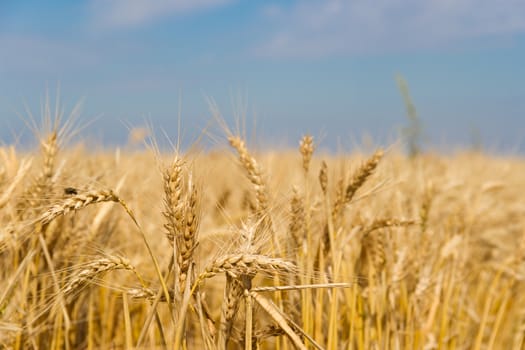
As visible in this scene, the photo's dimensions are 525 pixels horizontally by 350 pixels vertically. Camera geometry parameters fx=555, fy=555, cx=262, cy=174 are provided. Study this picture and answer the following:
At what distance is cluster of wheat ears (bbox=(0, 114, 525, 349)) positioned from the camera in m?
1.18

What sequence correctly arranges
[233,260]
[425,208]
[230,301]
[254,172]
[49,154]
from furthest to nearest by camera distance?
[425,208], [49,154], [254,172], [230,301], [233,260]

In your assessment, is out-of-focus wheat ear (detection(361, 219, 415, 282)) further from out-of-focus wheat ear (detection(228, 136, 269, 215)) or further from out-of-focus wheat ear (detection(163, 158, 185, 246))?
out-of-focus wheat ear (detection(163, 158, 185, 246))

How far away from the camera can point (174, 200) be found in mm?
1138

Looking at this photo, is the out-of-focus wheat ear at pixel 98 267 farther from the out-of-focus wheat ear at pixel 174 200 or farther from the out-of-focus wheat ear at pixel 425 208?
the out-of-focus wheat ear at pixel 425 208

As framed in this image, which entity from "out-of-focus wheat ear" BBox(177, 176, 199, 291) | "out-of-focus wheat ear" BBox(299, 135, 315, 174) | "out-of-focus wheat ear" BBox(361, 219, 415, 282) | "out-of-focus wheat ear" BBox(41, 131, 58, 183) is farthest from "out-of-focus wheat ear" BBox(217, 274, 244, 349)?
"out-of-focus wheat ear" BBox(41, 131, 58, 183)

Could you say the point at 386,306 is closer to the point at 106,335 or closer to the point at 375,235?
the point at 375,235

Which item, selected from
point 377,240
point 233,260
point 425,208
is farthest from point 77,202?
point 425,208

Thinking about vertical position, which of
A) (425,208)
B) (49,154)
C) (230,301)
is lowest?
(230,301)

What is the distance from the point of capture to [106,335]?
7.80 feet

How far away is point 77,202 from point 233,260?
380 mm

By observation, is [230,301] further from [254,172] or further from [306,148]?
[306,148]

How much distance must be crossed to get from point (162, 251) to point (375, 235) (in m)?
1.23

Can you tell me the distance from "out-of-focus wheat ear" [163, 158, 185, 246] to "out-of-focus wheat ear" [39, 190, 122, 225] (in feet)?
0.40

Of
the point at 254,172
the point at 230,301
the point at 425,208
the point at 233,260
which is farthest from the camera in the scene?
the point at 425,208
